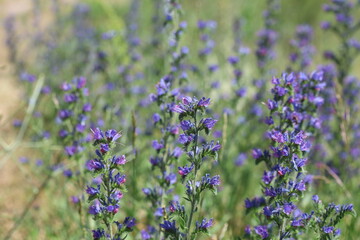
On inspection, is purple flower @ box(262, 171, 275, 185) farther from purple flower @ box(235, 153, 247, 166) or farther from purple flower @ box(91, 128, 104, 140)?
purple flower @ box(235, 153, 247, 166)

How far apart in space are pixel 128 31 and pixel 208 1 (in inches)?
163

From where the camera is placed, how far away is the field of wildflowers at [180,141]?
2.35 m

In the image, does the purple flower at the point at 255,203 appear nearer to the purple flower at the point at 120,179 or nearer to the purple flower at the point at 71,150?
the purple flower at the point at 120,179

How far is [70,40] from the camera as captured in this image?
7.69 m

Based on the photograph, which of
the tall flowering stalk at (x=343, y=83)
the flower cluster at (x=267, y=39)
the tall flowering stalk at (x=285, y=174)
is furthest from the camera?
the flower cluster at (x=267, y=39)

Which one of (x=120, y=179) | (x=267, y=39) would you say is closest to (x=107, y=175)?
(x=120, y=179)

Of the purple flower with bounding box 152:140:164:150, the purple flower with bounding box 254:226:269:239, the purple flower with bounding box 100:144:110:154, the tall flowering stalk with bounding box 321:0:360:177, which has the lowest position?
the purple flower with bounding box 254:226:269:239

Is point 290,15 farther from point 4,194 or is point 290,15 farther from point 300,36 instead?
point 4,194

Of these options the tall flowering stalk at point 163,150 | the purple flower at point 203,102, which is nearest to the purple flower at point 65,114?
the tall flowering stalk at point 163,150

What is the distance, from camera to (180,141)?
2281mm

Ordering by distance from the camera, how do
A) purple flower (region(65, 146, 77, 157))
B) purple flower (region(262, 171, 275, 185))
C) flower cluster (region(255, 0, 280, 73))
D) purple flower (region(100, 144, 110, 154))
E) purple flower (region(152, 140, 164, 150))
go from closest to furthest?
1. purple flower (region(100, 144, 110, 154))
2. purple flower (region(262, 171, 275, 185))
3. purple flower (region(152, 140, 164, 150))
4. purple flower (region(65, 146, 77, 157))
5. flower cluster (region(255, 0, 280, 73))

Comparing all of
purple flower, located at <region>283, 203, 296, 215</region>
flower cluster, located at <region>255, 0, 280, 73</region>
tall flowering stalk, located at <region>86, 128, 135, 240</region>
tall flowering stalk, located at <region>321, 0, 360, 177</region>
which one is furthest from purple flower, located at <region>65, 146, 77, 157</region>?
flower cluster, located at <region>255, 0, 280, 73</region>

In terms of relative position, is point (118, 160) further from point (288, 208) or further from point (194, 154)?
point (288, 208)

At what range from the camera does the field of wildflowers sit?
2.35 metres
